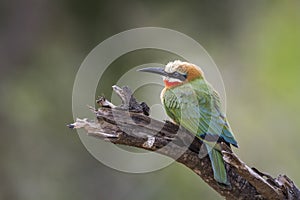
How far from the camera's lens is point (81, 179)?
6.80 m

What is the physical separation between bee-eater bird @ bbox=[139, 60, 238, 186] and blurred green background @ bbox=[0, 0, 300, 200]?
276cm

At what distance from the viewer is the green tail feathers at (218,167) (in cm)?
323

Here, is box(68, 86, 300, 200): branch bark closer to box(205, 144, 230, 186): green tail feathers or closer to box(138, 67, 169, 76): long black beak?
box(205, 144, 230, 186): green tail feathers

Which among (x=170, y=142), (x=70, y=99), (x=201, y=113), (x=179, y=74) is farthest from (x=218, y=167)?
(x=70, y=99)

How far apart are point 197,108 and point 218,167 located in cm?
39

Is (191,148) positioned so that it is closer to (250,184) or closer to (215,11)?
(250,184)

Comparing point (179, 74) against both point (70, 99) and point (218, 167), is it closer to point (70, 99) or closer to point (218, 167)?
point (218, 167)

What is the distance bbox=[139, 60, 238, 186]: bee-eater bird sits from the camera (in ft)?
10.8

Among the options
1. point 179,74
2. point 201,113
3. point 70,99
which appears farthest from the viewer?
point 70,99

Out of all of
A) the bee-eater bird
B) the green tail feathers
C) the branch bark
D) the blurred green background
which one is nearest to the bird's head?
the bee-eater bird

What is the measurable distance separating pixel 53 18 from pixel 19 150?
4.28 feet

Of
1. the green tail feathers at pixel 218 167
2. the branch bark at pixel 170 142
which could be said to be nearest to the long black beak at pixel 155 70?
the branch bark at pixel 170 142

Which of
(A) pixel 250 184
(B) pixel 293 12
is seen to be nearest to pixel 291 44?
(B) pixel 293 12

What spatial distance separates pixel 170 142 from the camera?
3.24m
